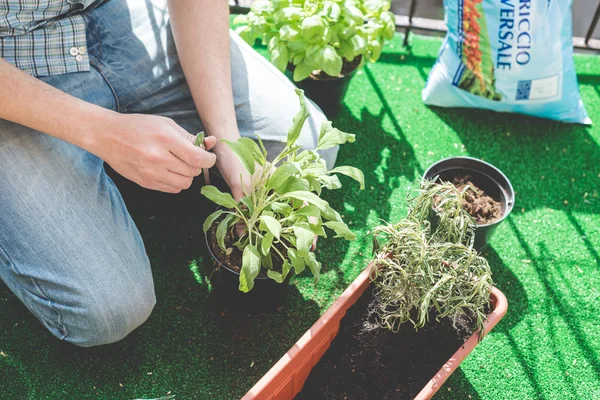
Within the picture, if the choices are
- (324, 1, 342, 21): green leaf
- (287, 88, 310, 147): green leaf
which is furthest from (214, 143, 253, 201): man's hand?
(324, 1, 342, 21): green leaf

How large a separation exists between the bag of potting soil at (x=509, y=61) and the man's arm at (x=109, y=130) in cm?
119

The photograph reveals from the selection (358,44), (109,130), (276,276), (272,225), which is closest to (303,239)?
(272,225)

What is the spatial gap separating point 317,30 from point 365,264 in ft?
2.44

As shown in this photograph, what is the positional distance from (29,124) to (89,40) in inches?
15.3

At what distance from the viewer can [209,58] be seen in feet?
4.90

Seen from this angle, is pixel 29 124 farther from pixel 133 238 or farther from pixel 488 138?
pixel 488 138

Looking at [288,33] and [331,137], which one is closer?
[331,137]

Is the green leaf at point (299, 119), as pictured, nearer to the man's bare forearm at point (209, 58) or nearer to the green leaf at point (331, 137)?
the green leaf at point (331, 137)

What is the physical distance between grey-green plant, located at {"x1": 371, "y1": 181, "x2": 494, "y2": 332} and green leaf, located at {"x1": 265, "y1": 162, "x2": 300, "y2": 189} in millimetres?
250

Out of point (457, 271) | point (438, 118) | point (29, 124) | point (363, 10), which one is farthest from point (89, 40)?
point (438, 118)

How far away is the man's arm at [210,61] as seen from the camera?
4.86 feet

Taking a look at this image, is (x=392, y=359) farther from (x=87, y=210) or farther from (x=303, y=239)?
(x=87, y=210)

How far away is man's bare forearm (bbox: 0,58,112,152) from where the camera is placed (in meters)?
1.23

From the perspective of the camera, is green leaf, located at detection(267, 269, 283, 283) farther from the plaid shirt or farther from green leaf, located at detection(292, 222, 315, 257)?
the plaid shirt
